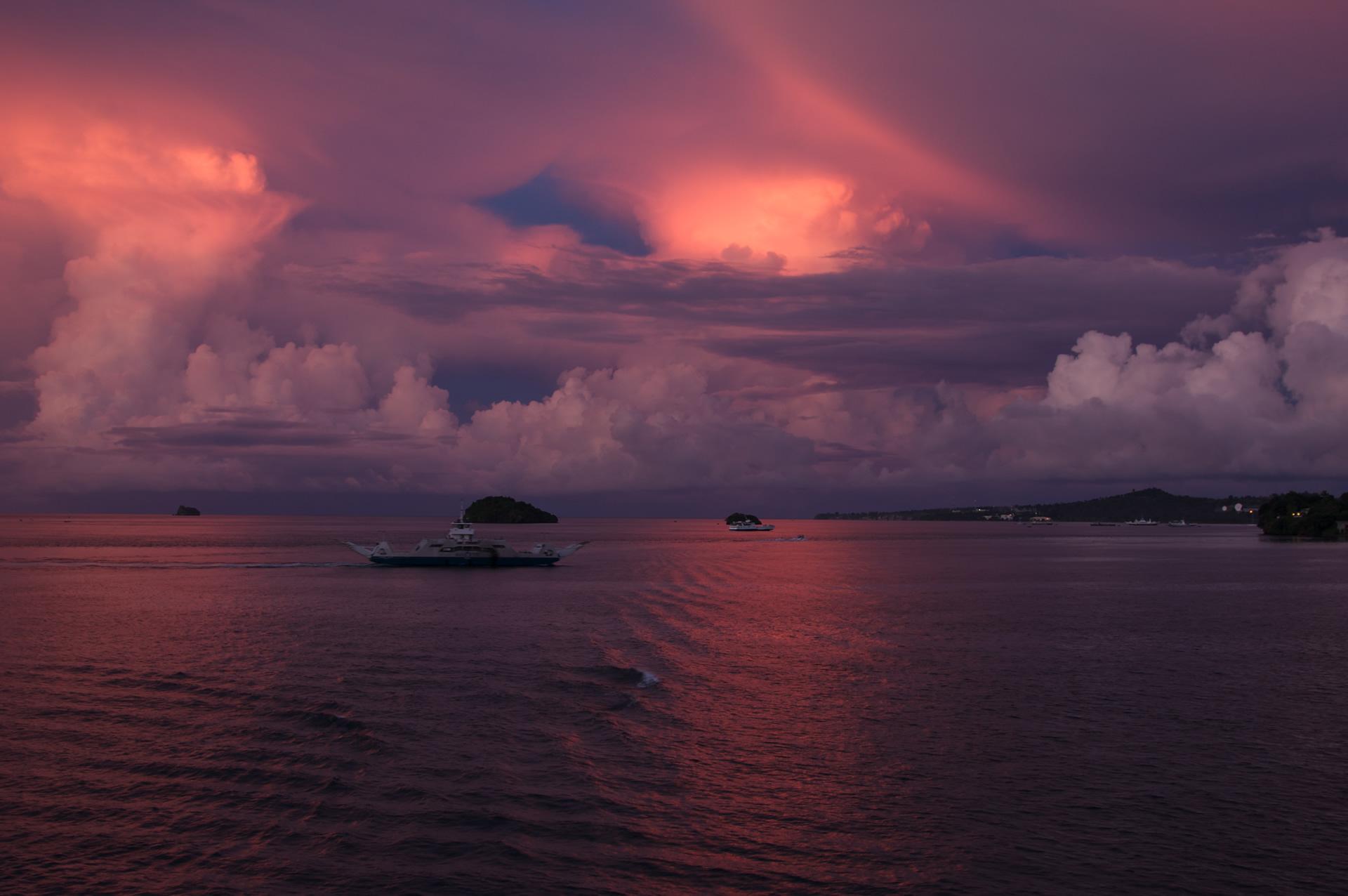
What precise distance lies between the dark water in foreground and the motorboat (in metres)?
63.5

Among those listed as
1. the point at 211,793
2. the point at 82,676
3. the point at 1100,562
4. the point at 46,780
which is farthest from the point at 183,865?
the point at 1100,562

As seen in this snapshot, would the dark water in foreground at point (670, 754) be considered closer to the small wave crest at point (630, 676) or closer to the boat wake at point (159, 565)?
the small wave crest at point (630, 676)

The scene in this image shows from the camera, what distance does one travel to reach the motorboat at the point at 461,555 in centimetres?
13688

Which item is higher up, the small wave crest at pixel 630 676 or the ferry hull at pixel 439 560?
the ferry hull at pixel 439 560

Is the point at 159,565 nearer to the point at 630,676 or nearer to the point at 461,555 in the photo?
the point at 461,555

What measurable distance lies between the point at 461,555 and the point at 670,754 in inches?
4296

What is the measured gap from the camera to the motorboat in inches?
5389

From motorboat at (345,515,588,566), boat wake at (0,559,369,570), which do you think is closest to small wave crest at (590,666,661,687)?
motorboat at (345,515,588,566)

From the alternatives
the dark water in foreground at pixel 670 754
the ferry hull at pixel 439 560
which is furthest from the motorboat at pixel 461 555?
the dark water in foreground at pixel 670 754

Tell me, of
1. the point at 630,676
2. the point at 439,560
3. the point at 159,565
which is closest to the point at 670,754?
the point at 630,676

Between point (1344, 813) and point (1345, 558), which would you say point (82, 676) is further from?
point (1345, 558)

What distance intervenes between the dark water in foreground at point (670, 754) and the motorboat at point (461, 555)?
6353 cm

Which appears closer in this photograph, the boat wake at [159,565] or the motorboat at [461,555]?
the boat wake at [159,565]

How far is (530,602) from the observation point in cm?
8756
